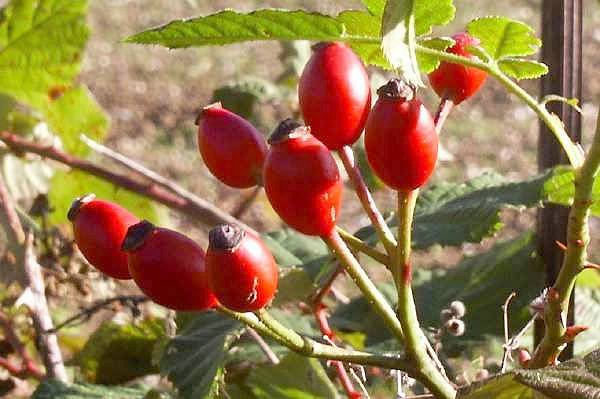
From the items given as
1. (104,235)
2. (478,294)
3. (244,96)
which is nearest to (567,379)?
(104,235)

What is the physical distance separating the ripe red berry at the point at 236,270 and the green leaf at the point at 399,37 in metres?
0.16

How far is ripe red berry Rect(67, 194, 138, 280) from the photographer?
89 centimetres

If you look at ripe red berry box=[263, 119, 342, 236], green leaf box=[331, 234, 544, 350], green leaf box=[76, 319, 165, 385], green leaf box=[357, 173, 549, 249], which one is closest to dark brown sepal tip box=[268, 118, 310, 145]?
ripe red berry box=[263, 119, 342, 236]

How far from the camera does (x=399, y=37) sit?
75 cm

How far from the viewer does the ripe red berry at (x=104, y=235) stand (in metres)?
0.89

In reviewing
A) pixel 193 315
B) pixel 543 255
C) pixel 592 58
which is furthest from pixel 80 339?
pixel 592 58

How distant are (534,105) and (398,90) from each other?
9 centimetres

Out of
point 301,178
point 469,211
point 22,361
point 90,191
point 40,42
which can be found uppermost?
point 301,178

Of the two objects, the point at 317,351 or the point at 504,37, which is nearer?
the point at 317,351

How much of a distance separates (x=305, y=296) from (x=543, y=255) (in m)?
0.27

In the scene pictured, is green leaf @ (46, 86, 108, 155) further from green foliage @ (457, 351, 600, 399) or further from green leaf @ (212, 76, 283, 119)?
green foliage @ (457, 351, 600, 399)

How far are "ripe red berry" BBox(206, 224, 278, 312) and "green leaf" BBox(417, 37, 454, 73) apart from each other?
20 centimetres

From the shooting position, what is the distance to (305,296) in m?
1.29

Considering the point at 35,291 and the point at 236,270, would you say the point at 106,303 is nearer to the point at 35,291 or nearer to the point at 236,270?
the point at 35,291
